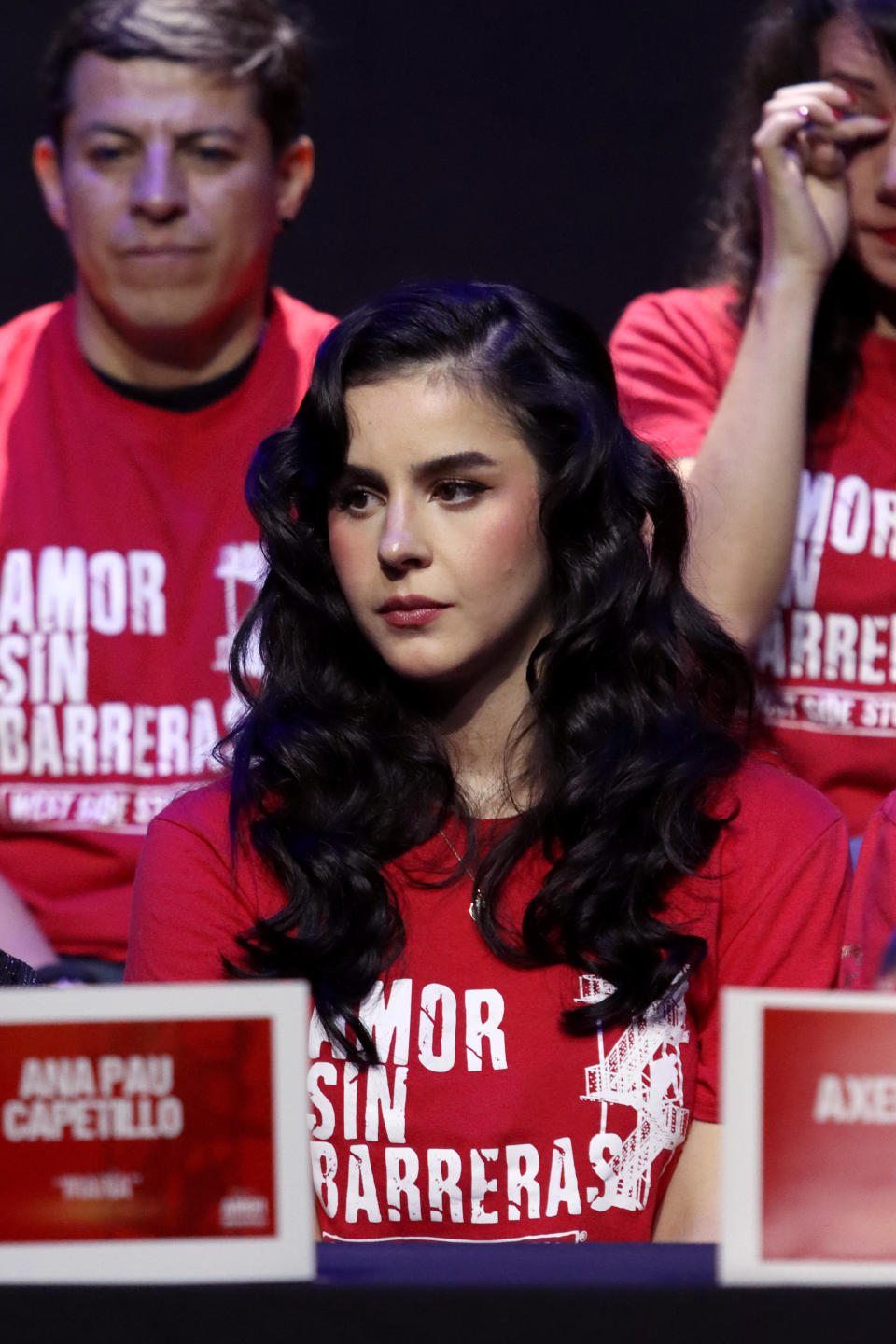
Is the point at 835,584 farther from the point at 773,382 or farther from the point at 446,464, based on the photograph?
the point at 446,464

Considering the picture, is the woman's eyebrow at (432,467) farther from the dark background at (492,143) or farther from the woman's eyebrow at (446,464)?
the dark background at (492,143)

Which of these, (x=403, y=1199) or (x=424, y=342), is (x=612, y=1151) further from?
(x=424, y=342)

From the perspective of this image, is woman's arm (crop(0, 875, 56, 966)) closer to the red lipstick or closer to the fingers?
the red lipstick

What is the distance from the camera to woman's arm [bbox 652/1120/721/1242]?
4.00 ft

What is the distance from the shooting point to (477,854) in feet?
4.29

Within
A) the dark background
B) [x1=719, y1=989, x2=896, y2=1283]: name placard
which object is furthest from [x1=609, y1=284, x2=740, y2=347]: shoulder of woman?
[x1=719, y1=989, x2=896, y2=1283]: name placard

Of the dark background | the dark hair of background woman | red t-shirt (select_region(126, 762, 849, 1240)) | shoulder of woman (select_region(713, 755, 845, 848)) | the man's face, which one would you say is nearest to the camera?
red t-shirt (select_region(126, 762, 849, 1240))

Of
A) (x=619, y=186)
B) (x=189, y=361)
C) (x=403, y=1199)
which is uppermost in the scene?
(x=619, y=186)

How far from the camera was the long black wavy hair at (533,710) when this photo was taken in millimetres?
1255

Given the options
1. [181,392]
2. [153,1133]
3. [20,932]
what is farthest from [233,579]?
[153,1133]

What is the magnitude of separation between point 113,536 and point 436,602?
2.67 feet

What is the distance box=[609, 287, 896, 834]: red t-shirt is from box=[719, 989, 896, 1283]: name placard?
105 centimetres

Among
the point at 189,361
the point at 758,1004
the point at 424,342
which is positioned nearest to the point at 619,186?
the point at 189,361

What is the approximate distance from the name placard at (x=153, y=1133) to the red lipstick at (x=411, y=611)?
561 millimetres
